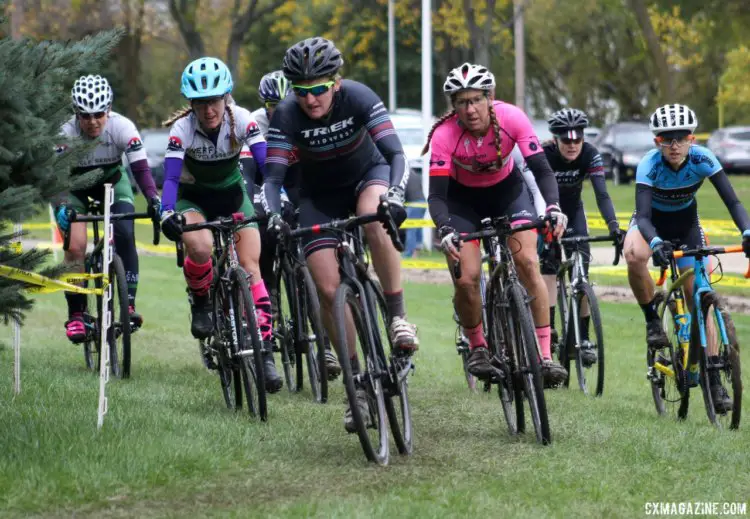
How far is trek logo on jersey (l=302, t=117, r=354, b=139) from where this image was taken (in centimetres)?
823

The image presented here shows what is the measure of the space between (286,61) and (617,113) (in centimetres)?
7034

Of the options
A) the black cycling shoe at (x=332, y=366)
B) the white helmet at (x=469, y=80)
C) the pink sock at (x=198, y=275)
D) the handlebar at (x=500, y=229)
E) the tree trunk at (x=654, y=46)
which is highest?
the tree trunk at (x=654, y=46)

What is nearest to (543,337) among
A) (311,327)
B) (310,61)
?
(310,61)

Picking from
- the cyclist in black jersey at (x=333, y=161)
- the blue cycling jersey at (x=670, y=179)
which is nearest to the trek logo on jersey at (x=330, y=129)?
the cyclist in black jersey at (x=333, y=161)

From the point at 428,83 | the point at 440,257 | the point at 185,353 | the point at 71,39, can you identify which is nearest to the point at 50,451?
the point at 71,39

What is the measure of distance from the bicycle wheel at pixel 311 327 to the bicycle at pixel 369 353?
2.15 meters

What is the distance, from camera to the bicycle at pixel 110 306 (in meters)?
10.6

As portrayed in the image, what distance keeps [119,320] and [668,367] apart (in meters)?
4.10

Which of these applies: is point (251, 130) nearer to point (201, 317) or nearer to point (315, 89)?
point (201, 317)

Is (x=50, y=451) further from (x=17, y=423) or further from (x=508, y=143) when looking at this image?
(x=508, y=143)

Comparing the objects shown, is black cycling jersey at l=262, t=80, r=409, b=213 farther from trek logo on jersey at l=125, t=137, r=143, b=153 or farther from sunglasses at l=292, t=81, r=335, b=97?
trek logo on jersey at l=125, t=137, r=143, b=153

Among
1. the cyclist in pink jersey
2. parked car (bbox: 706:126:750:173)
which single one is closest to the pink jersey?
the cyclist in pink jersey

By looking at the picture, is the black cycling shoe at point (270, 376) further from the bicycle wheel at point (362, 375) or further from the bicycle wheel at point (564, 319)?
the bicycle wheel at point (564, 319)

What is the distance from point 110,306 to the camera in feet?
33.8
